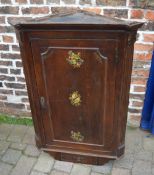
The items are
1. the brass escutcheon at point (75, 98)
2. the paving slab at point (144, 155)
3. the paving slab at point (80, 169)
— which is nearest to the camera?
the brass escutcheon at point (75, 98)

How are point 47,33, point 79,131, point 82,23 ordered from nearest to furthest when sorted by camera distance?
point 82,23, point 47,33, point 79,131

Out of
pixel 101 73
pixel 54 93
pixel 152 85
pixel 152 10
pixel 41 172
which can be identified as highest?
pixel 152 10

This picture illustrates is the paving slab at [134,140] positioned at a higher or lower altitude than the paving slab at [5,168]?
higher

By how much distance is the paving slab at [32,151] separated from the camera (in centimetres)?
252

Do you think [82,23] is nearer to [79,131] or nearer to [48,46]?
[48,46]

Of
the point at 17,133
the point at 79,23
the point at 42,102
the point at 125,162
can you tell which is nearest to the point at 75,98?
the point at 42,102

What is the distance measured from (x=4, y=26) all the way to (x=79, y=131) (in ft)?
3.58

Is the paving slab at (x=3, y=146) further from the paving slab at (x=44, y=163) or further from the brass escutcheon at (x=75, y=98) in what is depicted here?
the brass escutcheon at (x=75, y=98)

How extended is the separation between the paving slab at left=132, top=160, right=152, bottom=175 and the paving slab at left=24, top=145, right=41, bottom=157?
0.87m

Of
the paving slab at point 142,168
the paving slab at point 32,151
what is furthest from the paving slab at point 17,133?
the paving slab at point 142,168

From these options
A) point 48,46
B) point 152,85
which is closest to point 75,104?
point 48,46

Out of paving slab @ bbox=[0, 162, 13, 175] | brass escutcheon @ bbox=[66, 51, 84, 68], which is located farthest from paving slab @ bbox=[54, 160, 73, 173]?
brass escutcheon @ bbox=[66, 51, 84, 68]

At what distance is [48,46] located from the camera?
1805 mm

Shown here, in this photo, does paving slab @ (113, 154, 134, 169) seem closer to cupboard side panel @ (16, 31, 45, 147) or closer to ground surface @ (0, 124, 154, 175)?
ground surface @ (0, 124, 154, 175)
